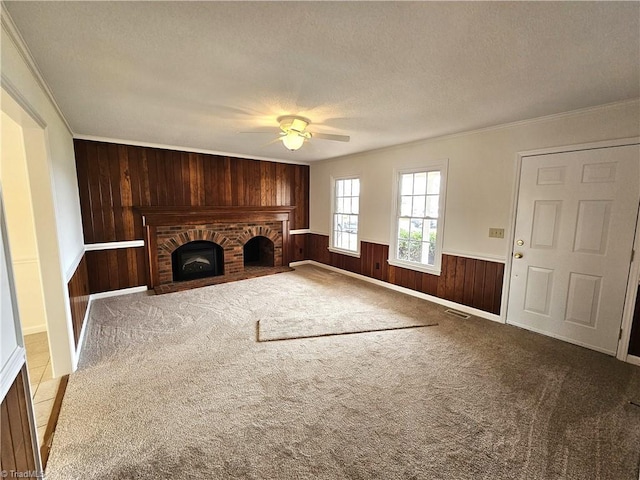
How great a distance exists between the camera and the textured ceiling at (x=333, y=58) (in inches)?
54.6

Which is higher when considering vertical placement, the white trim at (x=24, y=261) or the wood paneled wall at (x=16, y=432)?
the white trim at (x=24, y=261)

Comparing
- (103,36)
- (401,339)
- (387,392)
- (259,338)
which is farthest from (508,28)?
(259,338)

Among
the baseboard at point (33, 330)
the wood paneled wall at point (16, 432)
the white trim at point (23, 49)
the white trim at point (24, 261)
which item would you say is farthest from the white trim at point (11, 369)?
the baseboard at point (33, 330)

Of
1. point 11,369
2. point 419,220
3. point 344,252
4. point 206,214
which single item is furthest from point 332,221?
point 11,369

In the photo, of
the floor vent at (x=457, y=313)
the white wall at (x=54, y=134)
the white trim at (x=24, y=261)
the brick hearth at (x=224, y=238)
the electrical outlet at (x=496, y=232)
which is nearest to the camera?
Answer: the white wall at (x=54, y=134)

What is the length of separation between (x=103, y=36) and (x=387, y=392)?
2989 mm

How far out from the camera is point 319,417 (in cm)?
191

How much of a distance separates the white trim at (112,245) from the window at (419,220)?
13.6ft

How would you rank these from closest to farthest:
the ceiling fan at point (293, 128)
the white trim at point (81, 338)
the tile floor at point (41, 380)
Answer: the tile floor at point (41, 380)
the white trim at point (81, 338)
the ceiling fan at point (293, 128)

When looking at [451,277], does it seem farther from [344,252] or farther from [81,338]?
[81,338]

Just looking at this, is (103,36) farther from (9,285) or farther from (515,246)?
(515,246)

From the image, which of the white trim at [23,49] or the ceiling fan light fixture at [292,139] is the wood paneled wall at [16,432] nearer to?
the white trim at [23,49]

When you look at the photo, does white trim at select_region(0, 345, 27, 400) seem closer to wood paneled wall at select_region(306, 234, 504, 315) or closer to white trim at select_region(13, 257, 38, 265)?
white trim at select_region(13, 257, 38, 265)

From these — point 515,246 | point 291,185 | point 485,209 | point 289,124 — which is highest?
point 289,124
